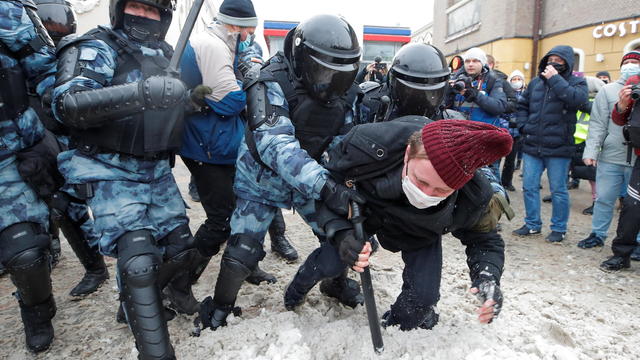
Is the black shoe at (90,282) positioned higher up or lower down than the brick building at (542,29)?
lower down

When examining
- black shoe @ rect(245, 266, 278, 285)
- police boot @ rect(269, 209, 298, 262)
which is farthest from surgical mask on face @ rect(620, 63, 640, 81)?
black shoe @ rect(245, 266, 278, 285)

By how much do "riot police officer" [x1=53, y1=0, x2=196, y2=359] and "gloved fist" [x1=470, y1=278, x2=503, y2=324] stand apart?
1391mm

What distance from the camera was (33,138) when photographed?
2.23m

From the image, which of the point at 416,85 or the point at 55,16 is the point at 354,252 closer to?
the point at 416,85

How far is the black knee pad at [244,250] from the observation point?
7.39ft

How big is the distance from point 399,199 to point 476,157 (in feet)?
1.66

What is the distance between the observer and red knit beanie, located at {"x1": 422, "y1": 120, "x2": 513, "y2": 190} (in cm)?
152

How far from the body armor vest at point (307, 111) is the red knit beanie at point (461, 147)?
844 mm

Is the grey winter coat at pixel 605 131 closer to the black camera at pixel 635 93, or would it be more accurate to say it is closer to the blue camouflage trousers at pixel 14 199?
the black camera at pixel 635 93

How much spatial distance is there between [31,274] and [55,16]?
1.74m

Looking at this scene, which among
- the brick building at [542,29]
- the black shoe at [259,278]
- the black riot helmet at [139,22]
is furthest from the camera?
the brick building at [542,29]

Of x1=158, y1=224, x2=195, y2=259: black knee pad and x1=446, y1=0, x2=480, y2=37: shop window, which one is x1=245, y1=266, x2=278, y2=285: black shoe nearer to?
x1=158, y1=224, x2=195, y2=259: black knee pad

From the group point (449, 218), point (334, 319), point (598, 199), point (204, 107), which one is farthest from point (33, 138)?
point (598, 199)

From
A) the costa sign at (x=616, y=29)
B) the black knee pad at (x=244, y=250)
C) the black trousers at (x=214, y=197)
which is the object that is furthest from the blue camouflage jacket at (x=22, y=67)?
the costa sign at (x=616, y=29)
